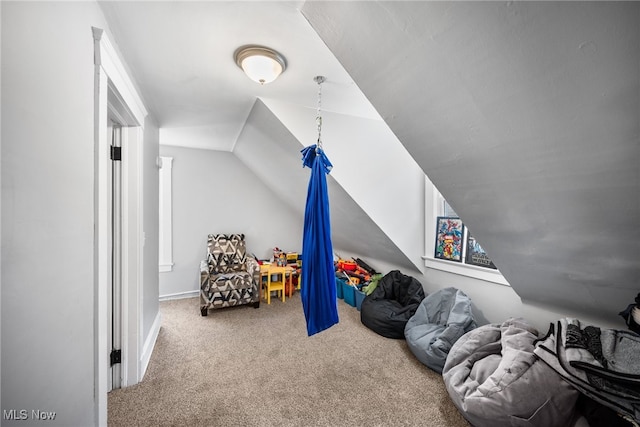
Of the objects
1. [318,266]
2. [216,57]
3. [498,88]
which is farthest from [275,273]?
[498,88]

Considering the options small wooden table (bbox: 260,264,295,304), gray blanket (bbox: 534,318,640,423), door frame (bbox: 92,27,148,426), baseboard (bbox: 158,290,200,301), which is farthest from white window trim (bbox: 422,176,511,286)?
baseboard (bbox: 158,290,200,301)

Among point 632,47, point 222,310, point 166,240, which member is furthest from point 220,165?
point 632,47

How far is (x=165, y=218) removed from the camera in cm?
352

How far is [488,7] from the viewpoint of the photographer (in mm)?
760

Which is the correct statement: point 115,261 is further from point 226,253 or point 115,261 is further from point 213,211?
point 213,211

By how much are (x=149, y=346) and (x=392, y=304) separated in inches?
89.3

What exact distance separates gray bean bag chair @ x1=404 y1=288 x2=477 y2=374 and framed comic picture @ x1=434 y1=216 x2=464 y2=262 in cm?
36

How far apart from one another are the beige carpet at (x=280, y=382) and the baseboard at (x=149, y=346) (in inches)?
1.9

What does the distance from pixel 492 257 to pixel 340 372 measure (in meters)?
1.40

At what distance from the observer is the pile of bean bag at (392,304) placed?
7.94ft

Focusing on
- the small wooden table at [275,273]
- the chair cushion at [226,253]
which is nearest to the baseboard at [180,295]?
the chair cushion at [226,253]

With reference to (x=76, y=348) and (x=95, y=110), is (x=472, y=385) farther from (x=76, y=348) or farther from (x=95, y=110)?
(x=95, y=110)

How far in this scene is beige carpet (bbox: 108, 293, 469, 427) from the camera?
150cm

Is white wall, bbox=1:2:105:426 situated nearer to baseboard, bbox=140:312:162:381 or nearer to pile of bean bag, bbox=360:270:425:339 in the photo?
baseboard, bbox=140:312:162:381
